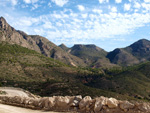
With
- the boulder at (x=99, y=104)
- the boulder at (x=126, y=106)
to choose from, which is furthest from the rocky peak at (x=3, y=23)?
the boulder at (x=126, y=106)

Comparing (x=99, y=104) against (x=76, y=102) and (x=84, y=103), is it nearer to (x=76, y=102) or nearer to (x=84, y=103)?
(x=84, y=103)

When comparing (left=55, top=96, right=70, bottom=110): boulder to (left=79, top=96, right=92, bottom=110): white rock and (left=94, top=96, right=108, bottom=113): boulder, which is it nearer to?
(left=79, top=96, right=92, bottom=110): white rock

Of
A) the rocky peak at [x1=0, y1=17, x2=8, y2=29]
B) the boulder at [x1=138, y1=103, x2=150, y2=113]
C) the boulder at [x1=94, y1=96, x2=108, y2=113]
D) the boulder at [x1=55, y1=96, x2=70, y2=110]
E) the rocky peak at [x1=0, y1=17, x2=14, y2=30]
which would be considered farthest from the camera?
the rocky peak at [x1=0, y1=17, x2=8, y2=29]

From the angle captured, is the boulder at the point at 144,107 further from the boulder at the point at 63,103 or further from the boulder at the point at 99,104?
the boulder at the point at 63,103

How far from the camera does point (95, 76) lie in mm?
88250

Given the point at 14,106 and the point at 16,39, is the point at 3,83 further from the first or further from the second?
the point at 16,39

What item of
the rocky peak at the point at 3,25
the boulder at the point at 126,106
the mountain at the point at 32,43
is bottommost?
the boulder at the point at 126,106

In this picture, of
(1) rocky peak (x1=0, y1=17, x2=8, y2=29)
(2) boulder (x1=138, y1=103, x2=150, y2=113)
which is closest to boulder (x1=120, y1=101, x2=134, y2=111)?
(2) boulder (x1=138, y1=103, x2=150, y2=113)

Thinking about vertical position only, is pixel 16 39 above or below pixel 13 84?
above

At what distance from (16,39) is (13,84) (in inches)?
3698

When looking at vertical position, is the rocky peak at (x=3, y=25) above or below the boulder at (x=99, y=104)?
above

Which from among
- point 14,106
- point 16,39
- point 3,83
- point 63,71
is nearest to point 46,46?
point 16,39

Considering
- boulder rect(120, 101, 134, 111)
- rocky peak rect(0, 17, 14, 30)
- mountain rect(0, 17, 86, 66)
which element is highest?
rocky peak rect(0, 17, 14, 30)

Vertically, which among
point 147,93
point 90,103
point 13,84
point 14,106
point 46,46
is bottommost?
point 147,93
